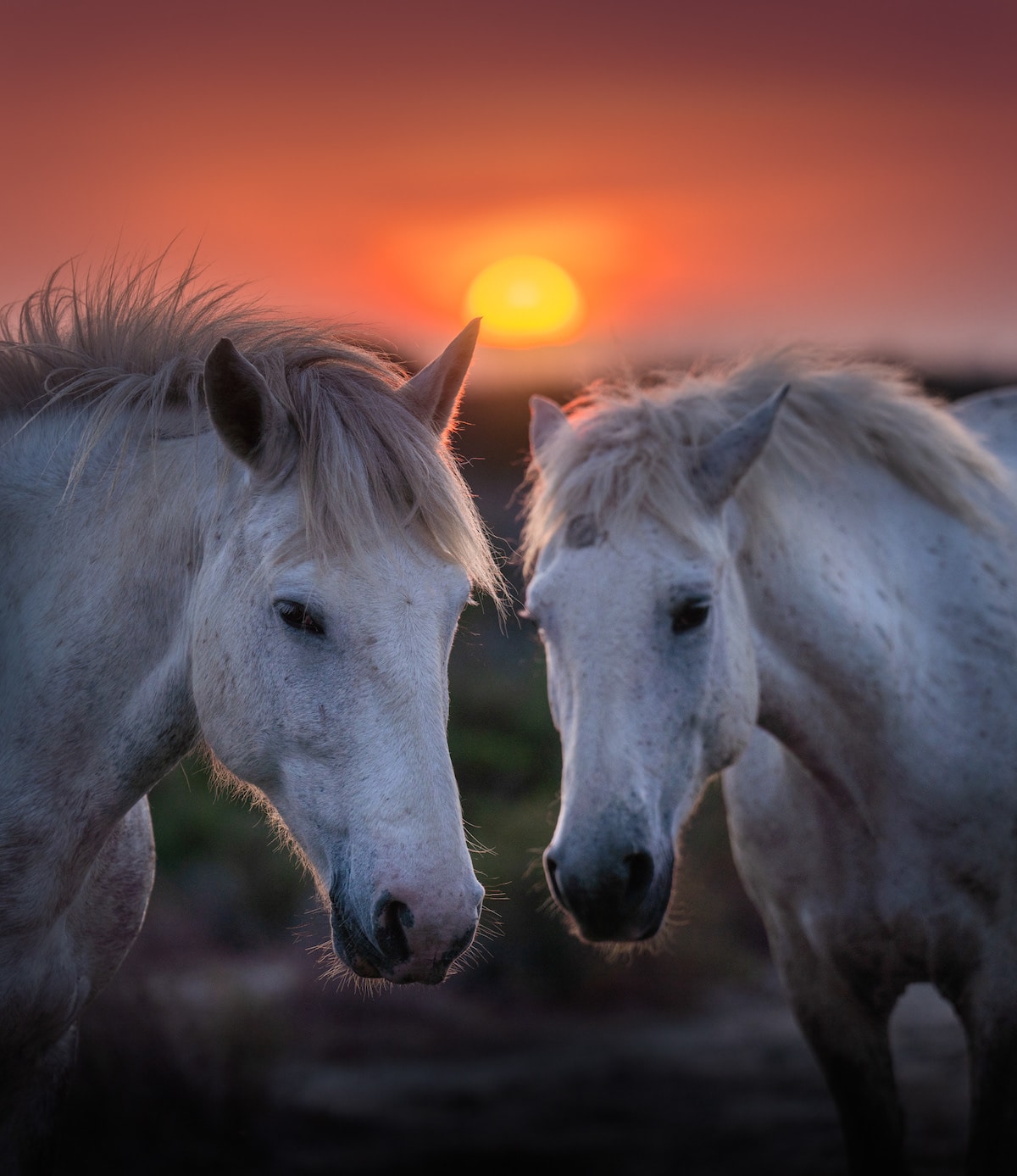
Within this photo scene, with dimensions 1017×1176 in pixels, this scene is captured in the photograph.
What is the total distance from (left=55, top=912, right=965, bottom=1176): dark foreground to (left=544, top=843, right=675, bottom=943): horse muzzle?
246cm

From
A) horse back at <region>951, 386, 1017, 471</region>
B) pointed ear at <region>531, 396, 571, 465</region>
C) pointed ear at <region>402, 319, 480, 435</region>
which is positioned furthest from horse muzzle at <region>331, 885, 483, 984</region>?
horse back at <region>951, 386, 1017, 471</region>

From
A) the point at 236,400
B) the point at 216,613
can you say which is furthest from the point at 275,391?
the point at 216,613

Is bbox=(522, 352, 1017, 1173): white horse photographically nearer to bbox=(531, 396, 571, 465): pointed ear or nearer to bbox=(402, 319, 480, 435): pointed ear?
bbox=(531, 396, 571, 465): pointed ear

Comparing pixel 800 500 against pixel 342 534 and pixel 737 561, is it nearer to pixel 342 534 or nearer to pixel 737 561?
pixel 737 561

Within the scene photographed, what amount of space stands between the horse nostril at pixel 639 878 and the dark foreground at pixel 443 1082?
253 centimetres

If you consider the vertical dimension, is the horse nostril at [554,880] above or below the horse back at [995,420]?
below

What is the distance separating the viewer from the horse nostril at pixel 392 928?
5.76ft

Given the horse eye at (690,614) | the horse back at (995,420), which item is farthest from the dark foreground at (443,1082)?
the horse back at (995,420)

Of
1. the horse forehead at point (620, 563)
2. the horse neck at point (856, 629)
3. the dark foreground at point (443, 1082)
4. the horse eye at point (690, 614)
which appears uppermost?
the horse forehead at point (620, 563)

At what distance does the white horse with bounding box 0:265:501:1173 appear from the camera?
72.4 inches

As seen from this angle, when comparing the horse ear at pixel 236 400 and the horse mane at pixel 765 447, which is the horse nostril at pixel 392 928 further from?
the horse mane at pixel 765 447

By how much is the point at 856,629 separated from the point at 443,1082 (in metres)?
3.51

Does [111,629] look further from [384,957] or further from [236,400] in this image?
[384,957]

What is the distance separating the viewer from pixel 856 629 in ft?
9.65
